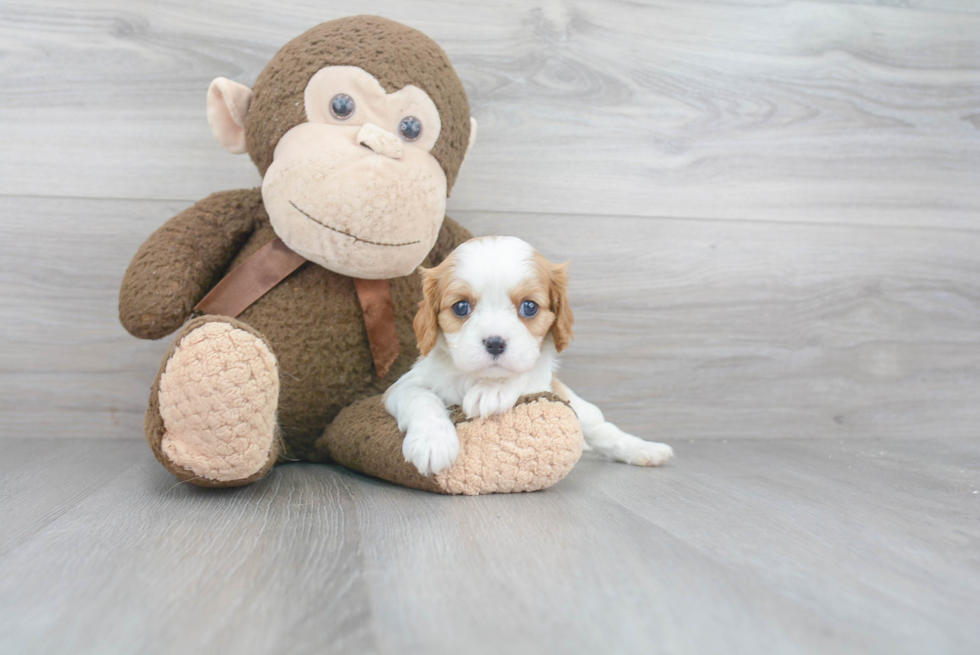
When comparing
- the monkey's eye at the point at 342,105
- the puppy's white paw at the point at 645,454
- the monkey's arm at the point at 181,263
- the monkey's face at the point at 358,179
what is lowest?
the puppy's white paw at the point at 645,454

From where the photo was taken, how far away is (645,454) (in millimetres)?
1109

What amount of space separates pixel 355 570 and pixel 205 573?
4.9 inches

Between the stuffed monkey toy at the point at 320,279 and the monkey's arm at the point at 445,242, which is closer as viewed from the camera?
the stuffed monkey toy at the point at 320,279

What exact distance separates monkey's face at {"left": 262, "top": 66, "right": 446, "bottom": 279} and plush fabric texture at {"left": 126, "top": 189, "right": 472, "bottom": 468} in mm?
76

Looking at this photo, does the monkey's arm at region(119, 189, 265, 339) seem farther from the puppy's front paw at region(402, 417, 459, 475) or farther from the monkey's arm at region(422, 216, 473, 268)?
the puppy's front paw at region(402, 417, 459, 475)

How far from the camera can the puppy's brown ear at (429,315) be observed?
2.96 feet

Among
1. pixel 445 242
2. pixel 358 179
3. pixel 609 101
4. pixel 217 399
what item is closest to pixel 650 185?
pixel 609 101

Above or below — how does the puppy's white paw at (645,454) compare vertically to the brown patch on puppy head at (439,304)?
below

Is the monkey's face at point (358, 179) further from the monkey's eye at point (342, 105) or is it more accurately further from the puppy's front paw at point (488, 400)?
the puppy's front paw at point (488, 400)

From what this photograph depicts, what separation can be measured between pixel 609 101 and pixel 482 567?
102 centimetres

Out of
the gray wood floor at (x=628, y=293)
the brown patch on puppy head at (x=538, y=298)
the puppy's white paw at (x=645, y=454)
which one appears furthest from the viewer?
A: the puppy's white paw at (x=645, y=454)

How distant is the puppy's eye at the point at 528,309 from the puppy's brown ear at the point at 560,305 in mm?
33

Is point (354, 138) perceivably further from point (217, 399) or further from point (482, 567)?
point (482, 567)

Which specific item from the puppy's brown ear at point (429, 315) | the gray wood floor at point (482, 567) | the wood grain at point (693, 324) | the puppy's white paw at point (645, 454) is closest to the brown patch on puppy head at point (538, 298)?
the puppy's brown ear at point (429, 315)
